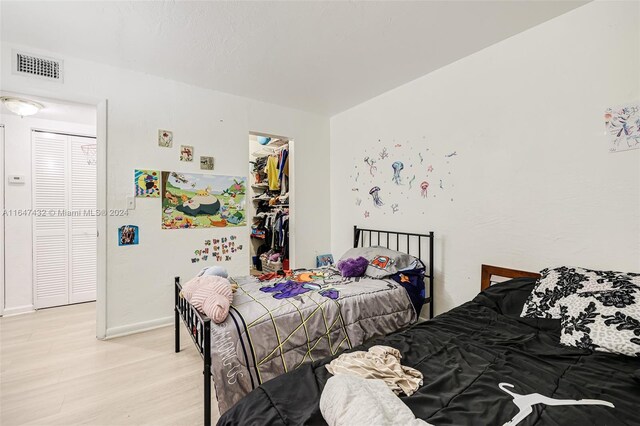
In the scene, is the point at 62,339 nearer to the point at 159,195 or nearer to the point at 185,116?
the point at 159,195

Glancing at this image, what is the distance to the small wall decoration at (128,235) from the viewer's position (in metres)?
2.68

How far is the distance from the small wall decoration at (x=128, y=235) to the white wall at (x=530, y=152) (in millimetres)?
2616

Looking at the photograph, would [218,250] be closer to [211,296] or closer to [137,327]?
[137,327]

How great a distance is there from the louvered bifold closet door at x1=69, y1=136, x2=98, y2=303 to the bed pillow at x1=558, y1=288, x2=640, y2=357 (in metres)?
4.69

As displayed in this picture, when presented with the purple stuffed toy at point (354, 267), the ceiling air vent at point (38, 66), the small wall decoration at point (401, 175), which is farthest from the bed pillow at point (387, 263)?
the ceiling air vent at point (38, 66)

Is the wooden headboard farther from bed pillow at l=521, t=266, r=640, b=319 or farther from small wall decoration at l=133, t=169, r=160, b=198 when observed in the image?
small wall decoration at l=133, t=169, r=160, b=198

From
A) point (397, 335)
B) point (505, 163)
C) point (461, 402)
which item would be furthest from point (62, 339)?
point (505, 163)

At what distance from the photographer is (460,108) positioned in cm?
251

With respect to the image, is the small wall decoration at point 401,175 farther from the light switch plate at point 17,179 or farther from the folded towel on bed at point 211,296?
the light switch plate at point 17,179

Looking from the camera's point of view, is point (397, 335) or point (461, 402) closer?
point (461, 402)

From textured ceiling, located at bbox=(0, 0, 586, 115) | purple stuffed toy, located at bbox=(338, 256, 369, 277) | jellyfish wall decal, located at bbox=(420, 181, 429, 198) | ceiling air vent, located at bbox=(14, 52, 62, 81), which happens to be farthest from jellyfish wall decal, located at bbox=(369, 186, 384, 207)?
ceiling air vent, located at bbox=(14, 52, 62, 81)

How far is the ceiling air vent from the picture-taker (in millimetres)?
2268

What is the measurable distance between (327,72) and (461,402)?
8.72ft

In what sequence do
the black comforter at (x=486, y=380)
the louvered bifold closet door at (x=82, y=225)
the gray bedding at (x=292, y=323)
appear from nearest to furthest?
the black comforter at (x=486, y=380), the gray bedding at (x=292, y=323), the louvered bifold closet door at (x=82, y=225)
